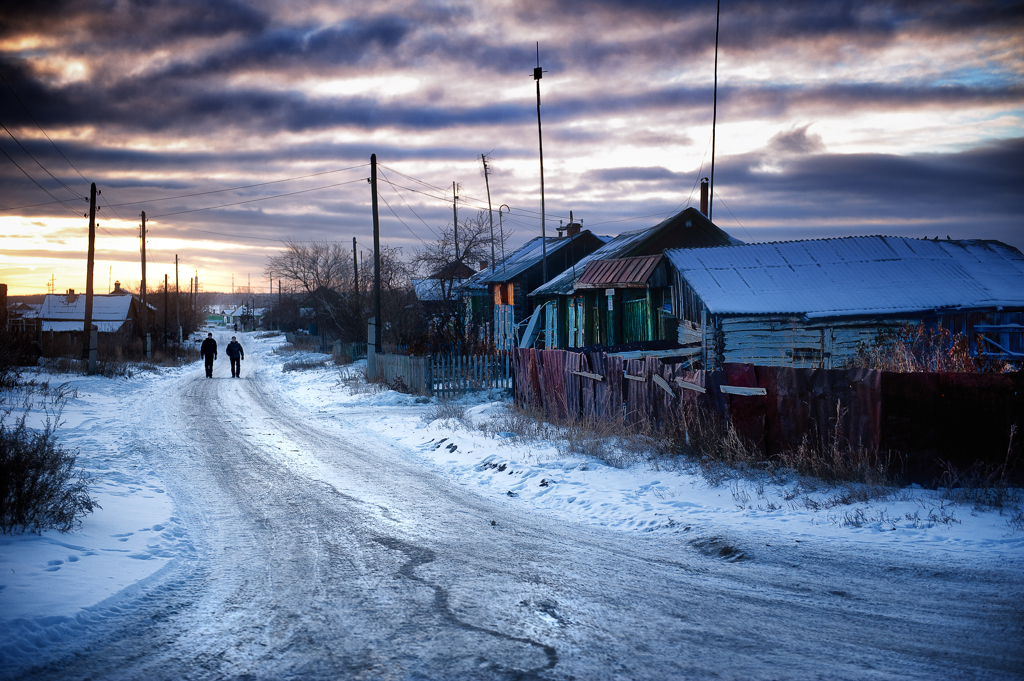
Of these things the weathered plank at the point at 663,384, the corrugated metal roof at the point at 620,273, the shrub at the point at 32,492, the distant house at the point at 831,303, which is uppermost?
the corrugated metal roof at the point at 620,273

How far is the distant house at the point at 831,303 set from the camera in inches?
645

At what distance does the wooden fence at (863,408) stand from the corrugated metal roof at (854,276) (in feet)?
24.5

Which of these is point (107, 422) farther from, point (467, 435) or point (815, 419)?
point (815, 419)

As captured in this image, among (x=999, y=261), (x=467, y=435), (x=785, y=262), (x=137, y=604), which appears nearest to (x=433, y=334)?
(x=785, y=262)

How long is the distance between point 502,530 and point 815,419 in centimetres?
425

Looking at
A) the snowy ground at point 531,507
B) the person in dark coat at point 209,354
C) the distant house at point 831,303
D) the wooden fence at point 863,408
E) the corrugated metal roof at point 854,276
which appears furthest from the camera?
the person in dark coat at point 209,354

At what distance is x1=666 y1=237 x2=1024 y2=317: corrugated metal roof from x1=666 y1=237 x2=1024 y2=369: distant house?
28mm

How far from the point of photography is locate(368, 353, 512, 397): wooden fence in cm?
1855

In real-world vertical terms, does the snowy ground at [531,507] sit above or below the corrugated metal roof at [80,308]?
below

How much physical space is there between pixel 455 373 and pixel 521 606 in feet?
47.7

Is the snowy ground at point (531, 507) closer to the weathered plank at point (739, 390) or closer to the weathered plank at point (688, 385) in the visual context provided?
the weathered plank at point (739, 390)

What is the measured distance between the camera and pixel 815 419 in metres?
7.88

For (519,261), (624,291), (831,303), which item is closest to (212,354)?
(519,261)

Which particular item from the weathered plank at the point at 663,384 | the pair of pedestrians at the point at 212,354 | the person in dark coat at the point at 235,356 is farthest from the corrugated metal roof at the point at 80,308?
the weathered plank at the point at 663,384
